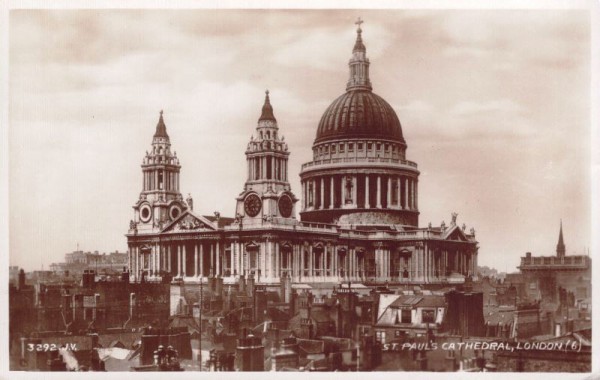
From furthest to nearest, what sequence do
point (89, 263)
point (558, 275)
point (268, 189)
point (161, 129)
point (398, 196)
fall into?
point (398, 196) < point (268, 189) < point (89, 263) < point (161, 129) < point (558, 275)

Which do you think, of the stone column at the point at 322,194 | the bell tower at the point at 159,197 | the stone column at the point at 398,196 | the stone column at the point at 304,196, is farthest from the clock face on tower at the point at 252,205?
the stone column at the point at 398,196

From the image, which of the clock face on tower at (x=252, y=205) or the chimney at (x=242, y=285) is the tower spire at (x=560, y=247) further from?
the clock face on tower at (x=252, y=205)

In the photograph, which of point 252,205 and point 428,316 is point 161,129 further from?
point 252,205

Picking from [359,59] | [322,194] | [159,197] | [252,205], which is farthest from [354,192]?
[359,59]

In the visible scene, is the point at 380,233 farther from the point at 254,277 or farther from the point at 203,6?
the point at 203,6

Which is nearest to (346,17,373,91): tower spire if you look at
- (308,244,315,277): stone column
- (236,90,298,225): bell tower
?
(236,90,298,225): bell tower

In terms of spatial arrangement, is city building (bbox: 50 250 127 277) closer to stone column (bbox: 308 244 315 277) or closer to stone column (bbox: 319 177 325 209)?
stone column (bbox: 308 244 315 277)

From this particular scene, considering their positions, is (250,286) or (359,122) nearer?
(250,286)
